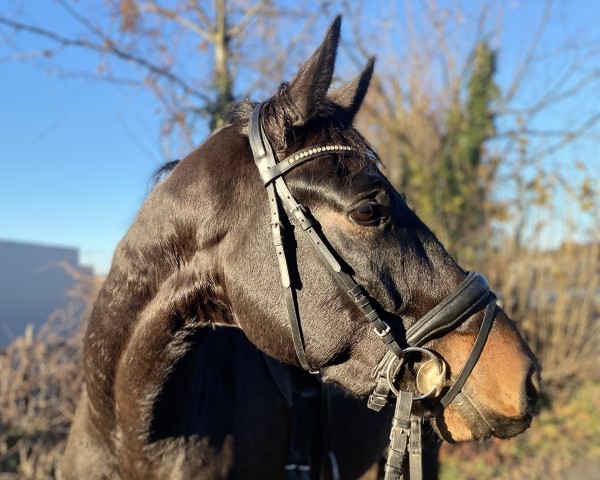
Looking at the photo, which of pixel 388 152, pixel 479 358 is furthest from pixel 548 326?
pixel 479 358

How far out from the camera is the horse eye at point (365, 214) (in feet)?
5.06

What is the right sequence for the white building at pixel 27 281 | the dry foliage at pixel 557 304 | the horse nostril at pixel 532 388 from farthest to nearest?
1. the white building at pixel 27 281
2. the dry foliage at pixel 557 304
3. the horse nostril at pixel 532 388

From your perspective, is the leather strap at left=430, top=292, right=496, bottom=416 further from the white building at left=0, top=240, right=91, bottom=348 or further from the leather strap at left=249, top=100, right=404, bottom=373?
the white building at left=0, top=240, right=91, bottom=348

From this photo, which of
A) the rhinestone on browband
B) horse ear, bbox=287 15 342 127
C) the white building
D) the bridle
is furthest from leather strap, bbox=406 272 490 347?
the white building

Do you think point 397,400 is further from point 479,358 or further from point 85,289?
point 85,289

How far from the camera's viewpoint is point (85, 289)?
606 cm

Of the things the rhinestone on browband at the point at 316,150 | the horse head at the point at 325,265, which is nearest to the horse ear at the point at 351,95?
the horse head at the point at 325,265

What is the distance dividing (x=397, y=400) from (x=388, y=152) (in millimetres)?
10602

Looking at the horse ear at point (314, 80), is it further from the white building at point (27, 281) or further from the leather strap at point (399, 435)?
the white building at point (27, 281)

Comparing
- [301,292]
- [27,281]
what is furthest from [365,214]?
[27,281]

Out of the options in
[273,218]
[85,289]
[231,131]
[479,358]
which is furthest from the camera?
[85,289]

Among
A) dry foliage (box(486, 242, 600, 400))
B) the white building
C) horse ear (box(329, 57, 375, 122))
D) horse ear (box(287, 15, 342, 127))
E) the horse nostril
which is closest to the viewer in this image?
the horse nostril

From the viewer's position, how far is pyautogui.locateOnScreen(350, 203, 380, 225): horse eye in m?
1.54

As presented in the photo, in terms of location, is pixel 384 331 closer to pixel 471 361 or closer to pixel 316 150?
pixel 471 361
